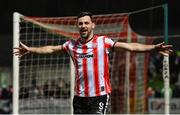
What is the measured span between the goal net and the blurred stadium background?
78.5 inches

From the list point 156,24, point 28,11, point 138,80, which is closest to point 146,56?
point 138,80

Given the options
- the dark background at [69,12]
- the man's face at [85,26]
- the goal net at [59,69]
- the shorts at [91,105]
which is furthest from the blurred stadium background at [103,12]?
the man's face at [85,26]

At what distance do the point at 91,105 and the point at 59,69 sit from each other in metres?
5.19

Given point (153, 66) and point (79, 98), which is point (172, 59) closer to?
point (153, 66)

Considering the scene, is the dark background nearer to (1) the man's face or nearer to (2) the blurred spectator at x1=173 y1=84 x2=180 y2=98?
(2) the blurred spectator at x1=173 y1=84 x2=180 y2=98

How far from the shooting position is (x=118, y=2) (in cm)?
1511

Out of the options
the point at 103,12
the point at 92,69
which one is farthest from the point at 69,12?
the point at 92,69

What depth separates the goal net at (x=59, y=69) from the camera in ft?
29.1

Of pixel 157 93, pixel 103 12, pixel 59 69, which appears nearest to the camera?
pixel 59 69

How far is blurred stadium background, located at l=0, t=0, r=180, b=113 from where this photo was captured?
14.3m

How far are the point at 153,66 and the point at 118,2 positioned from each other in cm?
196

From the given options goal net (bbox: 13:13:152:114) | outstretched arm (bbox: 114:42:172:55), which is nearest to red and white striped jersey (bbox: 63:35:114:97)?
outstretched arm (bbox: 114:42:172:55)

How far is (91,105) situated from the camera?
17.4 feet

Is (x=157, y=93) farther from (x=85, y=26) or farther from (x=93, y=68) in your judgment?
Answer: (x=85, y=26)
